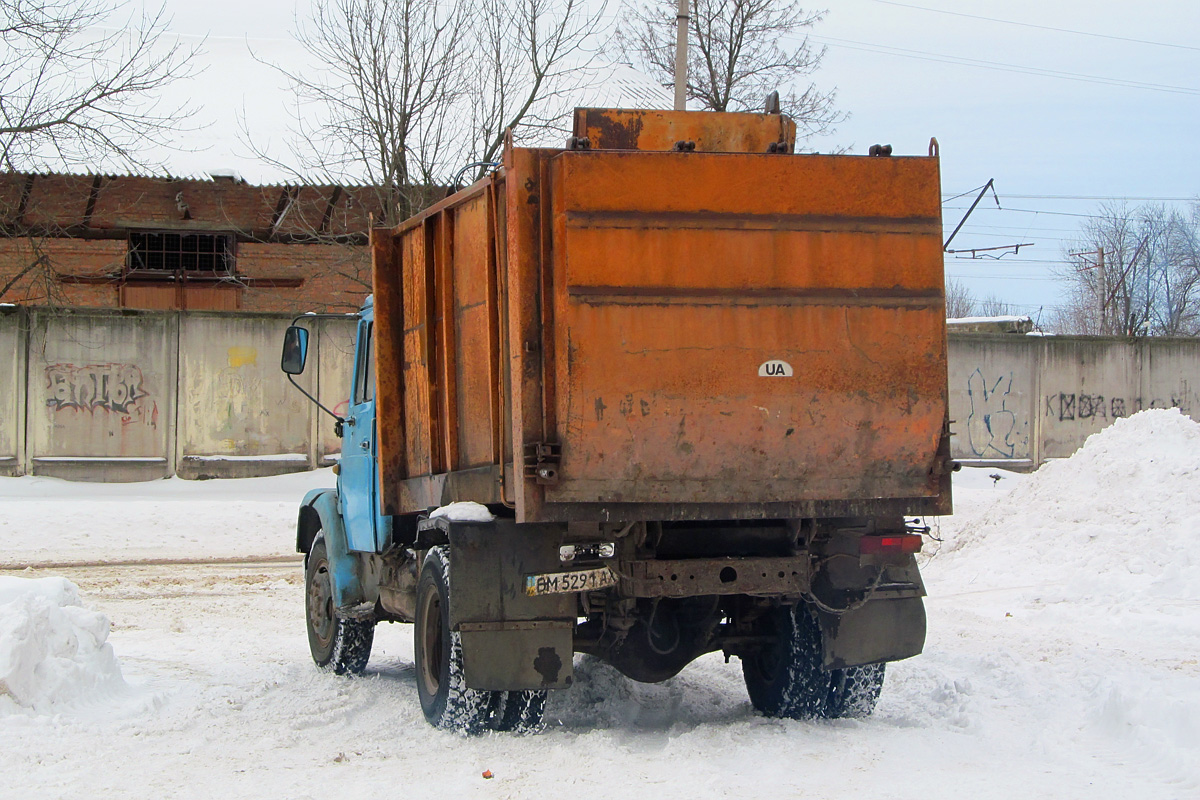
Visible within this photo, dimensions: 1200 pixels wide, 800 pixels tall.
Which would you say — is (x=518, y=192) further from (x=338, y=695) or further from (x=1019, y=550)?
(x=1019, y=550)

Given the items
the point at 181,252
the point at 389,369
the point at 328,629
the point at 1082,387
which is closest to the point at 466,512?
the point at 389,369

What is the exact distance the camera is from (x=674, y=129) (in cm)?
627

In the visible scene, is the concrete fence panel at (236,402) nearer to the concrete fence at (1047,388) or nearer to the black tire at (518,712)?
the concrete fence at (1047,388)

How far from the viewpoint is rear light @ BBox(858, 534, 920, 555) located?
588 cm

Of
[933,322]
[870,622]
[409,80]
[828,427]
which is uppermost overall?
[409,80]

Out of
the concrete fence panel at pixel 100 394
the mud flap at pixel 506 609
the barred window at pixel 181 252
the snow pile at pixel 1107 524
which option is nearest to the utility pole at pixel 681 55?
the snow pile at pixel 1107 524

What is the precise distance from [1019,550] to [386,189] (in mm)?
12470

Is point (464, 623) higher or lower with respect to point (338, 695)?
higher

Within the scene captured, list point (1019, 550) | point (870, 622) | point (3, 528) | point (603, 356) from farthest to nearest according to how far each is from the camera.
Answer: point (3, 528)
point (1019, 550)
point (870, 622)
point (603, 356)

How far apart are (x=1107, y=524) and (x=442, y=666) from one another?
26.2ft

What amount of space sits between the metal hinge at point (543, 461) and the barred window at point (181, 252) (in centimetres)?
2217

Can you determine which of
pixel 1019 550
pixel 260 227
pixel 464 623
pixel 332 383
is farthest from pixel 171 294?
pixel 464 623

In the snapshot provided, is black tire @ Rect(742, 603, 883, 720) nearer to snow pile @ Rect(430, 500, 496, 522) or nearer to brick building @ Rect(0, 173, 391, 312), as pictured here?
snow pile @ Rect(430, 500, 496, 522)

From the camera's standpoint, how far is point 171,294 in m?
25.8
